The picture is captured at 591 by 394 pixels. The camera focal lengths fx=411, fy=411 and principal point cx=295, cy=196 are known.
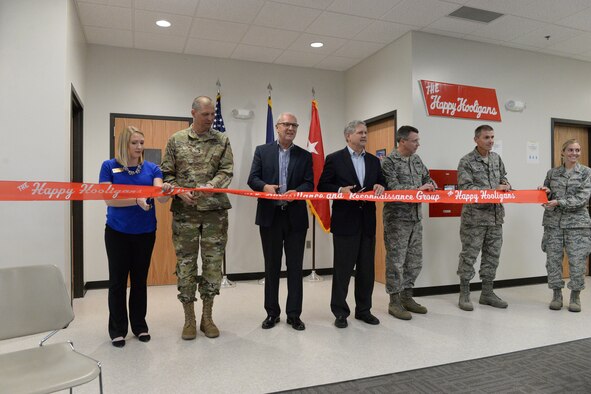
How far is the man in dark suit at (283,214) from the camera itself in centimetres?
332

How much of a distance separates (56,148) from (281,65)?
332cm

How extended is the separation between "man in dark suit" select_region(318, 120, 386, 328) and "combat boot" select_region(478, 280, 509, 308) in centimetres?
142

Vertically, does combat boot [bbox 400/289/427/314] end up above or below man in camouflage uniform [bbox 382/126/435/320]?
below

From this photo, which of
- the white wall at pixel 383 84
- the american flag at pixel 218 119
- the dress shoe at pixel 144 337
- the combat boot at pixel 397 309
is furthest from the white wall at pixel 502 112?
the dress shoe at pixel 144 337

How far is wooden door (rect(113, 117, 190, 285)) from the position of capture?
17.0ft

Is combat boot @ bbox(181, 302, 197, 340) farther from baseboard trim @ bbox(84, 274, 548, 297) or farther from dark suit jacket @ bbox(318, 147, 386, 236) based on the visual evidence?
baseboard trim @ bbox(84, 274, 548, 297)

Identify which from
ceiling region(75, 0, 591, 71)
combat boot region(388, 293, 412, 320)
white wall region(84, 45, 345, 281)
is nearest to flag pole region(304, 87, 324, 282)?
white wall region(84, 45, 345, 281)

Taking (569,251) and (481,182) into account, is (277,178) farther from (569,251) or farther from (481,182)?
(569,251)

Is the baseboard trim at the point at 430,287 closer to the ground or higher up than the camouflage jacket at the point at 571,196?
closer to the ground

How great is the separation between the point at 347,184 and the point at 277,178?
1.94 ft

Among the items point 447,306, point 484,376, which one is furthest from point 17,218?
point 447,306

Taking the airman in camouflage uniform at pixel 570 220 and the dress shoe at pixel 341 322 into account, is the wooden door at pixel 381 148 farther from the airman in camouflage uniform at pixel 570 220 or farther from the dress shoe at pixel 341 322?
the dress shoe at pixel 341 322

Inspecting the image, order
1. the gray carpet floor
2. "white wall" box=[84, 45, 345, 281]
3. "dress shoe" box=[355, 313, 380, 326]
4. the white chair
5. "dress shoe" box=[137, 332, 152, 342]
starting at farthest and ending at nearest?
"white wall" box=[84, 45, 345, 281]
"dress shoe" box=[355, 313, 380, 326]
"dress shoe" box=[137, 332, 152, 342]
the gray carpet floor
the white chair

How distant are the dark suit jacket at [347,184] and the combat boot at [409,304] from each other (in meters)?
0.90
